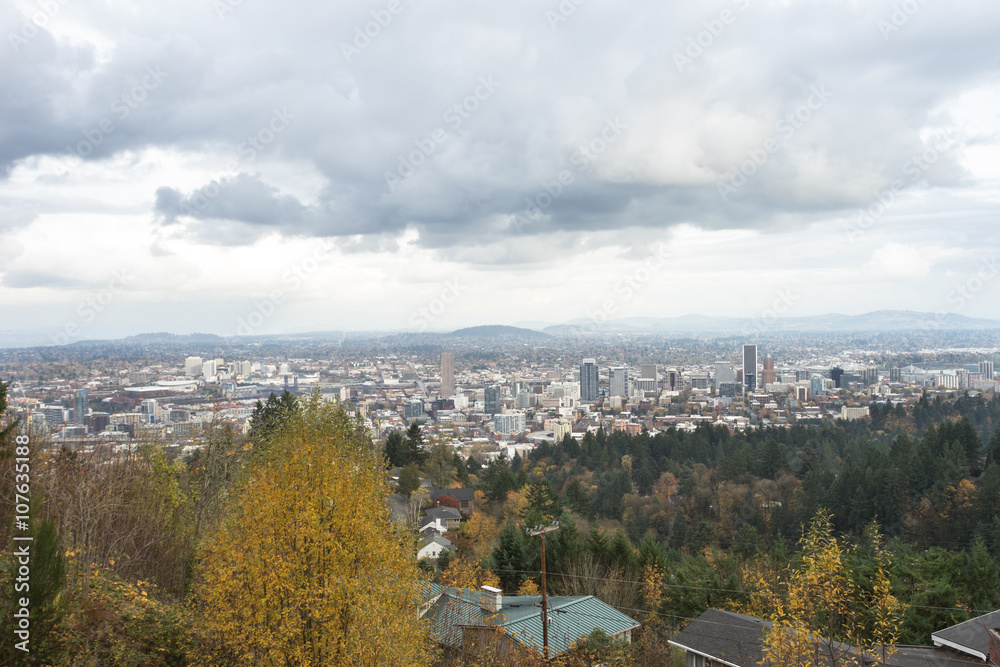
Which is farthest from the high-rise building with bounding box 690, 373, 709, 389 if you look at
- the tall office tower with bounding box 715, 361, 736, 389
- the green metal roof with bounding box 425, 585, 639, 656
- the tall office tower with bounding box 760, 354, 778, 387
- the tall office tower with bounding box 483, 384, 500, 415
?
the green metal roof with bounding box 425, 585, 639, 656

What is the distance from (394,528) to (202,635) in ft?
8.14

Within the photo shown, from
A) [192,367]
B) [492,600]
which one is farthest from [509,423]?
[492,600]

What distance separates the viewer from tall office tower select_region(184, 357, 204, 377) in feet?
196

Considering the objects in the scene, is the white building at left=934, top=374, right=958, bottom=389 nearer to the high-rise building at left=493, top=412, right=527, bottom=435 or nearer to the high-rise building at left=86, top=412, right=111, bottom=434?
the high-rise building at left=493, top=412, right=527, bottom=435

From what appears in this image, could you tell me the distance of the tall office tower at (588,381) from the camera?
12525 centimetres

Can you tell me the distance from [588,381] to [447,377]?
27392mm

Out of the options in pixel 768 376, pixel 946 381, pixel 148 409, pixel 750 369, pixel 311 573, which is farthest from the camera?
pixel 750 369

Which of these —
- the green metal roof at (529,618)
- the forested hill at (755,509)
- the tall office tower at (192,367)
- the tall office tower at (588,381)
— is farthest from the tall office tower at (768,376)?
the green metal roof at (529,618)

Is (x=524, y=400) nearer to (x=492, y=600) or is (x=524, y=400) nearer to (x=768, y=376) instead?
(x=768, y=376)

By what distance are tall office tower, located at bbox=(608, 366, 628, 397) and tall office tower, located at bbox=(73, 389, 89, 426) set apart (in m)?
98.5

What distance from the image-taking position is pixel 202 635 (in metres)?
7.59

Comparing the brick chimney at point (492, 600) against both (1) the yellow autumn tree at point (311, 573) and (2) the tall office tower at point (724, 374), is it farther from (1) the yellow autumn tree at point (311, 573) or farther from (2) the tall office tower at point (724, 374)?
(2) the tall office tower at point (724, 374)

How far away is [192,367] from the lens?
202 ft

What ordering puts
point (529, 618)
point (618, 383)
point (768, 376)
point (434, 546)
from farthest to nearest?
1. point (618, 383)
2. point (768, 376)
3. point (434, 546)
4. point (529, 618)
